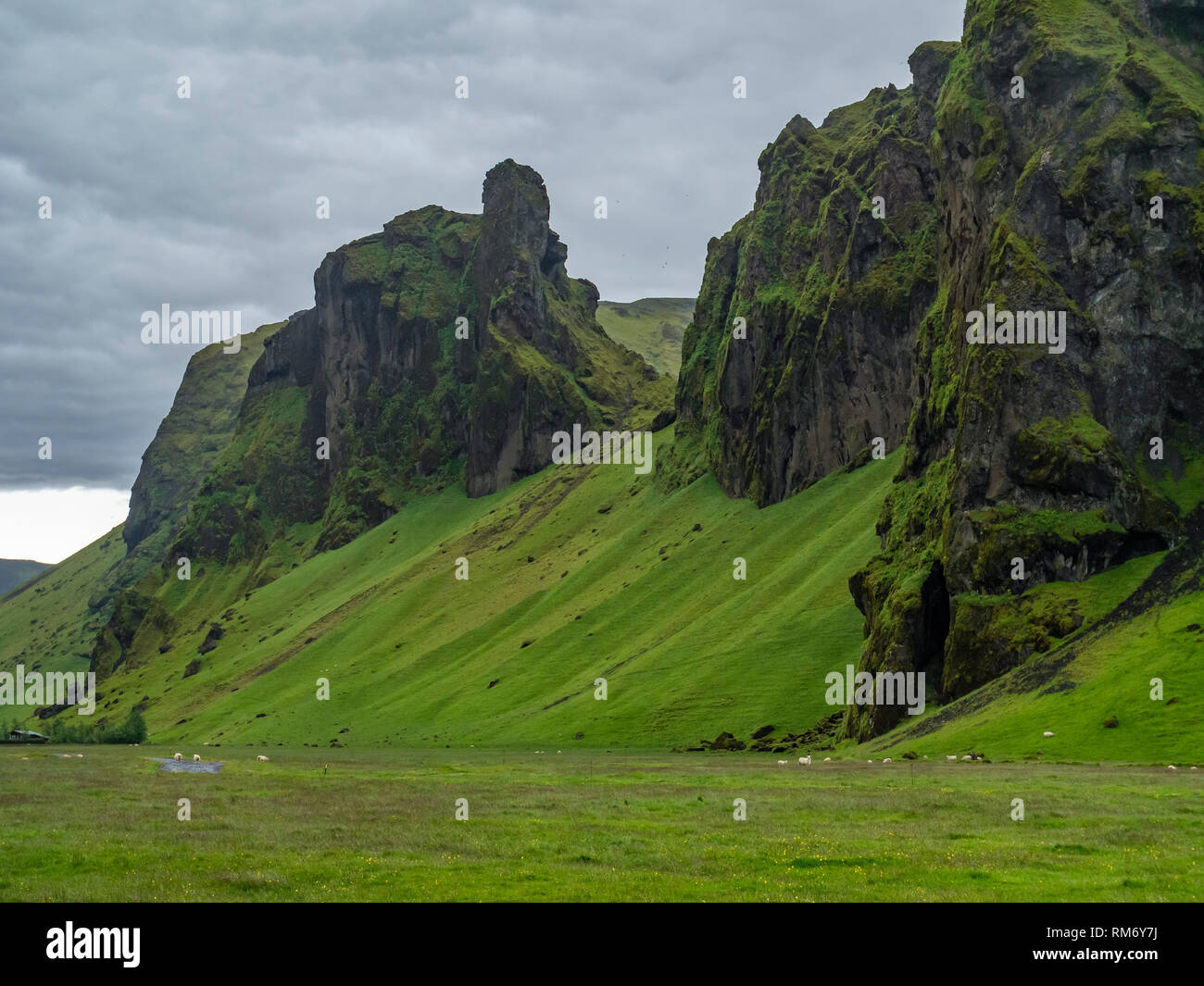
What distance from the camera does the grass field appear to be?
98.0 feet

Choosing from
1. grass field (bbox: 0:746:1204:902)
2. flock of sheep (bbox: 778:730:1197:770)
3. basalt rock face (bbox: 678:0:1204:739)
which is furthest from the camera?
basalt rock face (bbox: 678:0:1204:739)

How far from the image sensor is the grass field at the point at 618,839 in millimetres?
29875

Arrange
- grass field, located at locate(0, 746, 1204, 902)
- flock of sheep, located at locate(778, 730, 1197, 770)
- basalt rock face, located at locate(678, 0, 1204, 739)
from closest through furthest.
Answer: grass field, located at locate(0, 746, 1204, 902), flock of sheep, located at locate(778, 730, 1197, 770), basalt rock face, located at locate(678, 0, 1204, 739)

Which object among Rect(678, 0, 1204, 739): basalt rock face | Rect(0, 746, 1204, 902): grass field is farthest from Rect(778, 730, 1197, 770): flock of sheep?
Rect(678, 0, 1204, 739): basalt rock face

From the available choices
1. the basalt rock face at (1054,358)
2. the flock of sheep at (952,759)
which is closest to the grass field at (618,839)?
the flock of sheep at (952,759)

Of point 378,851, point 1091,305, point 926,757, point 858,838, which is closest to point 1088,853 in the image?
point 858,838

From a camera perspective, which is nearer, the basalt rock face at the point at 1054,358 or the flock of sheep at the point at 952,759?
the flock of sheep at the point at 952,759

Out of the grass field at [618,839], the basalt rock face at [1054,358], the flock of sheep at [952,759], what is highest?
the basalt rock face at [1054,358]

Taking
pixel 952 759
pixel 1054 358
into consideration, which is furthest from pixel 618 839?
pixel 1054 358

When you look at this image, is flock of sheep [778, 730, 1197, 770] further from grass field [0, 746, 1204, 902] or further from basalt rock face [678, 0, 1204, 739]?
basalt rock face [678, 0, 1204, 739]

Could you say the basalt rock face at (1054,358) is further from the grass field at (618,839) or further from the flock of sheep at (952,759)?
the grass field at (618,839)

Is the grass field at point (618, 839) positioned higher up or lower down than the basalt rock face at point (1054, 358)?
lower down
